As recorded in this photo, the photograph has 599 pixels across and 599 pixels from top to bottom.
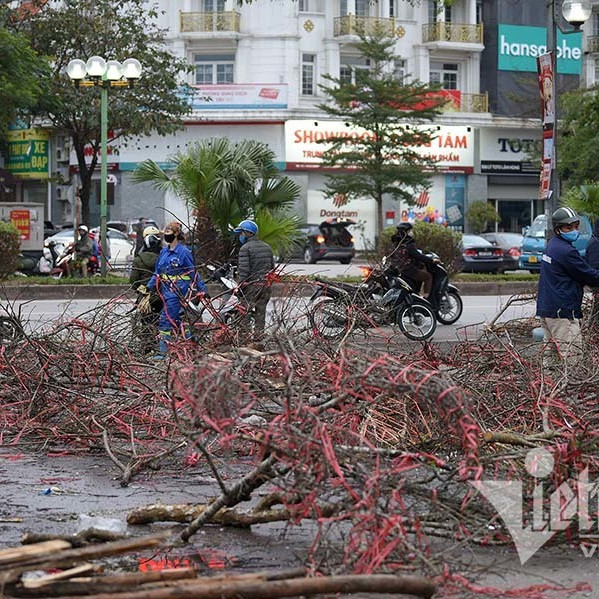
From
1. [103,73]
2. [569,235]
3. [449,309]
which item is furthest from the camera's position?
[103,73]

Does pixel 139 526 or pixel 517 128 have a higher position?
pixel 517 128

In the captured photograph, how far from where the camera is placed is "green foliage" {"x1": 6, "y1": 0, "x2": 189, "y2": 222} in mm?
38250

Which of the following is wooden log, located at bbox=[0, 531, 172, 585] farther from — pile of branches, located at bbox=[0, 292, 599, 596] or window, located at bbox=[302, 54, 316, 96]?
window, located at bbox=[302, 54, 316, 96]

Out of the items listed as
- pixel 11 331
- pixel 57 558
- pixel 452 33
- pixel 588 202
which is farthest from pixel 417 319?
pixel 452 33

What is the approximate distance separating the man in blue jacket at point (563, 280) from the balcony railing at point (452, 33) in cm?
4282

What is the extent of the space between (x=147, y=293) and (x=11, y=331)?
2.17m

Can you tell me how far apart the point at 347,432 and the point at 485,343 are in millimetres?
3462

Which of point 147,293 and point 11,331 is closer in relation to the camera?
point 11,331

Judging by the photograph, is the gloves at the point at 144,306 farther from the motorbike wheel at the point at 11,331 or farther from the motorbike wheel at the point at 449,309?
the motorbike wheel at the point at 449,309

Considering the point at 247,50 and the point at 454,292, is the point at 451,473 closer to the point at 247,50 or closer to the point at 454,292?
the point at 454,292

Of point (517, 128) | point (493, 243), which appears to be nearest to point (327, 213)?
point (517, 128)

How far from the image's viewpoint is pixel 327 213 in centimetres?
5044

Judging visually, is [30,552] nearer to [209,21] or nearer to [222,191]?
[222,191]

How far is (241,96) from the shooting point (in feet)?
160
